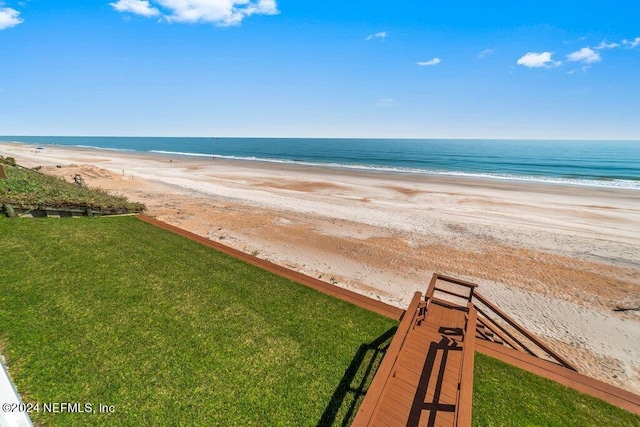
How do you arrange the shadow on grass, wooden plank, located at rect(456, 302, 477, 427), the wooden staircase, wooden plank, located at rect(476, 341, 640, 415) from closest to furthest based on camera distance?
wooden plank, located at rect(456, 302, 477, 427), the wooden staircase, the shadow on grass, wooden plank, located at rect(476, 341, 640, 415)

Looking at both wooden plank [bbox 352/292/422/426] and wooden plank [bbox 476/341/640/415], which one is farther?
wooden plank [bbox 476/341/640/415]

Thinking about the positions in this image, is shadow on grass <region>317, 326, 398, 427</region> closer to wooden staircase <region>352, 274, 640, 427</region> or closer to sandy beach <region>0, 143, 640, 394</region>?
wooden staircase <region>352, 274, 640, 427</region>

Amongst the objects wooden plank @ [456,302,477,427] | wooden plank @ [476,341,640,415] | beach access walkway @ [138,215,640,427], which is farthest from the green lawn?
wooden plank @ [456,302,477,427]

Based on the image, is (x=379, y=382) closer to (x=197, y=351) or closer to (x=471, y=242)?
(x=197, y=351)

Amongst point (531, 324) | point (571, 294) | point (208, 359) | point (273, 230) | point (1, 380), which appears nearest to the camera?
point (1, 380)

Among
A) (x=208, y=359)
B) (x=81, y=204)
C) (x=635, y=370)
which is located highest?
(x=81, y=204)

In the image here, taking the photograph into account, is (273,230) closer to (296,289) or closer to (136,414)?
(296,289)

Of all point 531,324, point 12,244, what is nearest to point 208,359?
point 12,244
